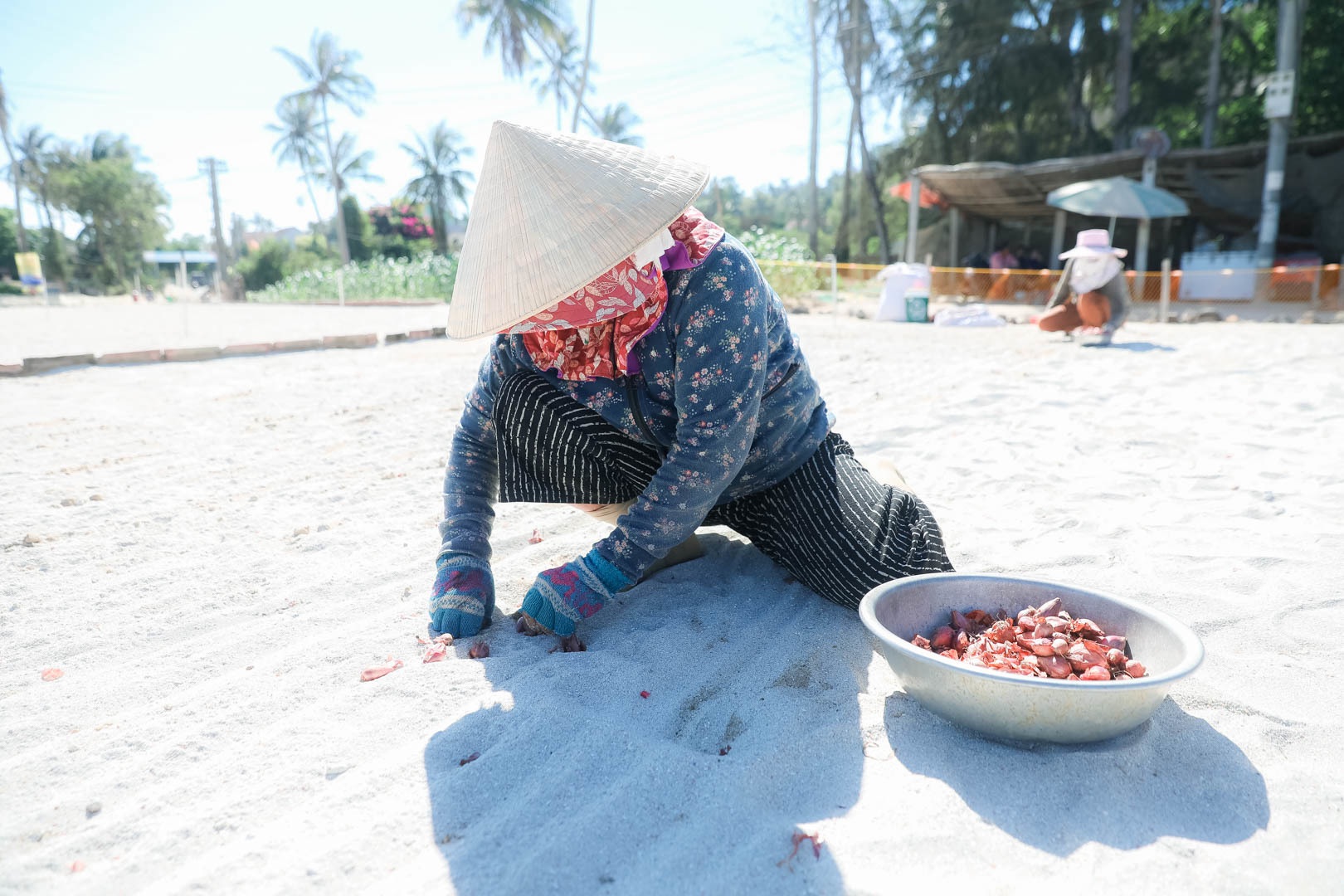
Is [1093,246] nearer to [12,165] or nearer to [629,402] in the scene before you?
[629,402]

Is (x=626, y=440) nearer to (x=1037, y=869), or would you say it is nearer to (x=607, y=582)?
(x=607, y=582)

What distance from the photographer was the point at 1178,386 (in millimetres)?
5137

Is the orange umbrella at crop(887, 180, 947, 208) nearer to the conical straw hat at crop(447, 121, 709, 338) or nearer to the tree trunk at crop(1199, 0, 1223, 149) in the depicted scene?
the tree trunk at crop(1199, 0, 1223, 149)

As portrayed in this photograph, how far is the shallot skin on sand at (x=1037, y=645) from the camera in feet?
5.16

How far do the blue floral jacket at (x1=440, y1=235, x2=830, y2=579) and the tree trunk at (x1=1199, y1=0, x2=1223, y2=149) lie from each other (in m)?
16.3

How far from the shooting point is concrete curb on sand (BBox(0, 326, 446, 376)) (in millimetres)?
6004

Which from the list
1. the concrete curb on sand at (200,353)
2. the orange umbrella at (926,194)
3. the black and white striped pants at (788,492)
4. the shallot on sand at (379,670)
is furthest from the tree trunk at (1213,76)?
the shallot on sand at (379,670)

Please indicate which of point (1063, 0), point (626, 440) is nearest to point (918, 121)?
point (1063, 0)

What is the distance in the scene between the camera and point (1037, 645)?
63.7 inches

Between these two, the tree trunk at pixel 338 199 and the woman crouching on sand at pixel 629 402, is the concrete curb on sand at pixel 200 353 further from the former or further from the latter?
the tree trunk at pixel 338 199

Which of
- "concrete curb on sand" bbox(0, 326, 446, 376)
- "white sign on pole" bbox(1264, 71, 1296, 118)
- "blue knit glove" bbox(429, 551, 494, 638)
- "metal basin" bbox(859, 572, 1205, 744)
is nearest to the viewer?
"metal basin" bbox(859, 572, 1205, 744)

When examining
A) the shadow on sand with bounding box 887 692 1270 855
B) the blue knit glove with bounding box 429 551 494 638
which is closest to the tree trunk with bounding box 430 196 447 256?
the blue knit glove with bounding box 429 551 494 638

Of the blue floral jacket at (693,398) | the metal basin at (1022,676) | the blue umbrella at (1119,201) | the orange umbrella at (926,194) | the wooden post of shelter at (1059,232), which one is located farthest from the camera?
the orange umbrella at (926,194)

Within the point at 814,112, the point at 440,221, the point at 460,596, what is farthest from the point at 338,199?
the point at 460,596
